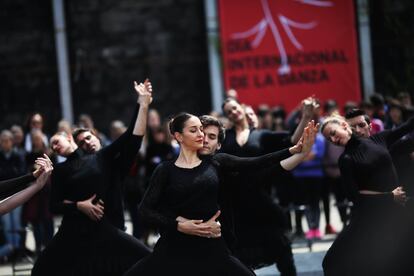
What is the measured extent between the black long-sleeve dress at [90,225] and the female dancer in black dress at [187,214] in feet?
4.60

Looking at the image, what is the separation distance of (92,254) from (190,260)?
1.79 metres

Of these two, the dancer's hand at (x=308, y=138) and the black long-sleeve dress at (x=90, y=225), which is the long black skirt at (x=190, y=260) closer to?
the dancer's hand at (x=308, y=138)

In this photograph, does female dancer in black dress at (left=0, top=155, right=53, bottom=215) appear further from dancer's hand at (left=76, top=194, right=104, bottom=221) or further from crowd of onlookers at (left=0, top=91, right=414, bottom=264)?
crowd of onlookers at (left=0, top=91, right=414, bottom=264)

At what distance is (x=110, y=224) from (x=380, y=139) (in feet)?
7.98

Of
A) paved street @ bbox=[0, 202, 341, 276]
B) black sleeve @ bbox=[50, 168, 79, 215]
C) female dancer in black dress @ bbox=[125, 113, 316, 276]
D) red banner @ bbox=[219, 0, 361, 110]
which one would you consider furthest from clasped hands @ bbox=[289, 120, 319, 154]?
red banner @ bbox=[219, 0, 361, 110]

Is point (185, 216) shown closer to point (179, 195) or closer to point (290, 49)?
point (179, 195)

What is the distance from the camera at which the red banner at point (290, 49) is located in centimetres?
1756

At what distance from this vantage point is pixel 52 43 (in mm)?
18203

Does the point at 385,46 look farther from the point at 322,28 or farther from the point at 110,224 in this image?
the point at 110,224

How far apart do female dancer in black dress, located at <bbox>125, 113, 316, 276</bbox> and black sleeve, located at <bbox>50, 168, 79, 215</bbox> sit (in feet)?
5.60

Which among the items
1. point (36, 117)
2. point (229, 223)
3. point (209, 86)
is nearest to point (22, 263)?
point (36, 117)

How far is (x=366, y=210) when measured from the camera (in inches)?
294

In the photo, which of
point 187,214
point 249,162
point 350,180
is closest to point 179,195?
point 187,214

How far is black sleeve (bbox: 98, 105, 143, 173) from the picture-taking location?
312 inches
